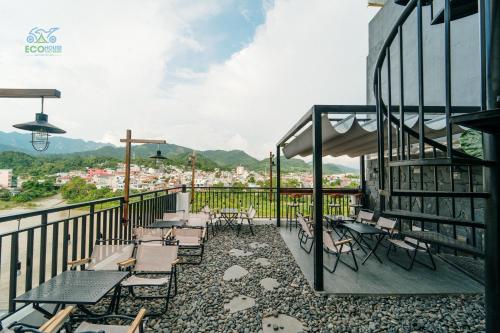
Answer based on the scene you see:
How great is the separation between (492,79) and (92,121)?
17.4m

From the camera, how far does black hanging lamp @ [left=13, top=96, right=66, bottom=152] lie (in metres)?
2.65

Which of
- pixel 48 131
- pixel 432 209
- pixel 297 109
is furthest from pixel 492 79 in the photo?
pixel 297 109

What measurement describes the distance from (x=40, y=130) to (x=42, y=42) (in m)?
4.67

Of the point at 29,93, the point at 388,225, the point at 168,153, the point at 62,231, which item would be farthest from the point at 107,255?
the point at 168,153

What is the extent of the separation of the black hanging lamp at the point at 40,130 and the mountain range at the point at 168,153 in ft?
22.8

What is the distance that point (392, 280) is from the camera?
3309mm

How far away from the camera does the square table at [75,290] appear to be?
173 centimetres

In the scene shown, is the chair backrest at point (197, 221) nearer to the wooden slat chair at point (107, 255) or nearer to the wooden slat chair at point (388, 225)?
the wooden slat chair at point (107, 255)

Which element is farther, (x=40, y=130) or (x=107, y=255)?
(x=107, y=255)

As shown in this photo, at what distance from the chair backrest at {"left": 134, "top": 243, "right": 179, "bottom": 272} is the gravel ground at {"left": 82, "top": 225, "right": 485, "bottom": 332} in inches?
17.0

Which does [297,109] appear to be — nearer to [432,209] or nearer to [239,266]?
[432,209]

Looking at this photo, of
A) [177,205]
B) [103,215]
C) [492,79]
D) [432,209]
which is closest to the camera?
[492,79]

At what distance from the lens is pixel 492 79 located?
3.63ft

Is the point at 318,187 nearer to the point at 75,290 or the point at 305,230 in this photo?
the point at 305,230
